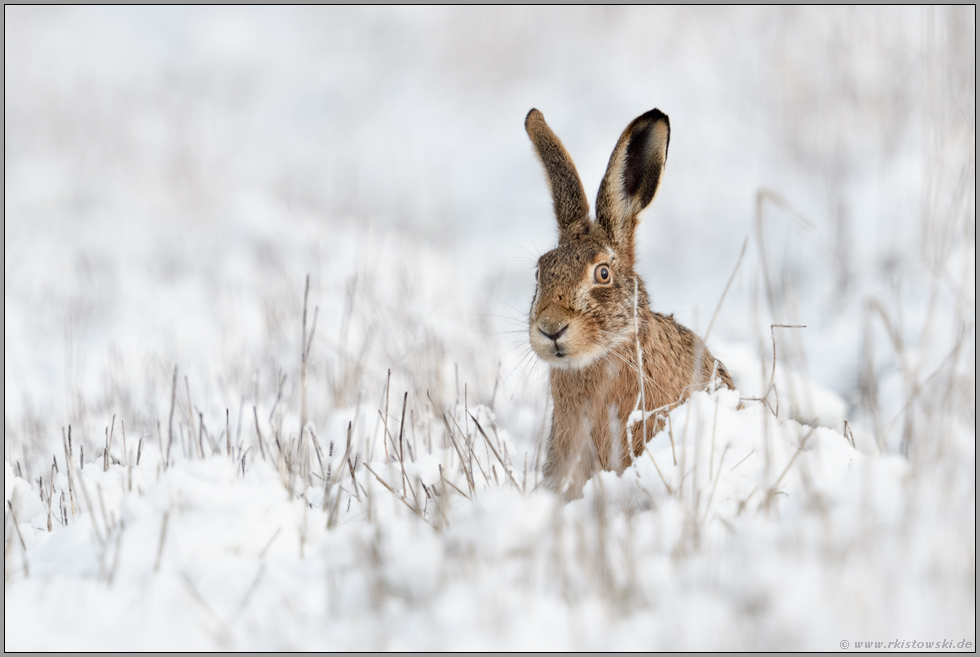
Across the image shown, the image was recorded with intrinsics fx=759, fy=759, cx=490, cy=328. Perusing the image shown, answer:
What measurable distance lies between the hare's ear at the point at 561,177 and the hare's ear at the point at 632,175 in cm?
12

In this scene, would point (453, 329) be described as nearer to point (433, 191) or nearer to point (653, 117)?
point (433, 191)

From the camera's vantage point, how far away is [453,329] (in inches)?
292

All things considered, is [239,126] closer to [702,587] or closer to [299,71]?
[299,71]

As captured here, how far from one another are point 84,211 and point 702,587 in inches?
477

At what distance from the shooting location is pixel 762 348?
2.19m

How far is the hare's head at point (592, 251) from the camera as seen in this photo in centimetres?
322

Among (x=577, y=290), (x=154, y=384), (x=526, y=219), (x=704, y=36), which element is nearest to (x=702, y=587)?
(x=577, y=290)

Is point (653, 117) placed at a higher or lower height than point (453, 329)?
higher

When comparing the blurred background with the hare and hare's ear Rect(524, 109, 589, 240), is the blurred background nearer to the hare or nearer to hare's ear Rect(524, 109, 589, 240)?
the hare

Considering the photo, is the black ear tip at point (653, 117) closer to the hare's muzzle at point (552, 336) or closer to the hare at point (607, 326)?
the hare at point (607, 326)

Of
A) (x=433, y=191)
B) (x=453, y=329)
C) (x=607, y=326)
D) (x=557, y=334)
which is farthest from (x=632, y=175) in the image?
(x=433, y=191)

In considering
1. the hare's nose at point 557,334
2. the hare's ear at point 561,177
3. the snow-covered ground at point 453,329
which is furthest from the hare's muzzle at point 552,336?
the hare's ear at point 561,177

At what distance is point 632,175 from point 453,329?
4.01 meters

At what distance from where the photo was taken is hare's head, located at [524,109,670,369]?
322cm
